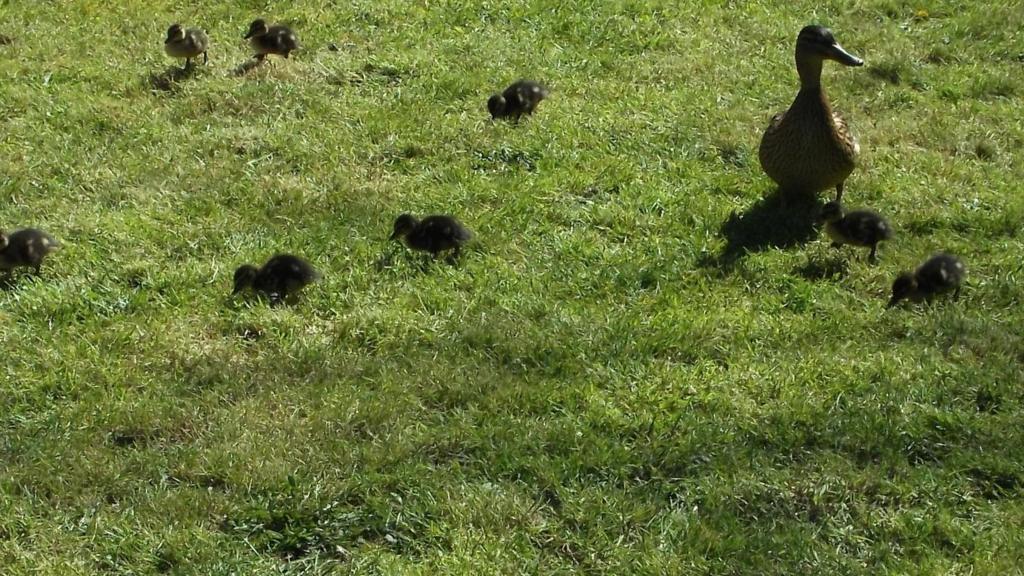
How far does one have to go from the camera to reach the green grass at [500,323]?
178 inches

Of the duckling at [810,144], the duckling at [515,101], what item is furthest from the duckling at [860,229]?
the duckling at [515,101]

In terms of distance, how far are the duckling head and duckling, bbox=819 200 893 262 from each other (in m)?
2.39

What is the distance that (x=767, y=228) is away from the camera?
21.9ft

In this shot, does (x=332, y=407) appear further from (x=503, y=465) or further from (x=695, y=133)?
(x=695, y=133)

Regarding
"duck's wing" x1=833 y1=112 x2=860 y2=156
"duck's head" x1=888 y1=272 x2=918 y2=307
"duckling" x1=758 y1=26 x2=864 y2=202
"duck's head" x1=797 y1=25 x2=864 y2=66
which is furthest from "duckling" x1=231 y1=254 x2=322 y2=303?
"duck's head" x1=797 y1=25 x2=864 y2=66

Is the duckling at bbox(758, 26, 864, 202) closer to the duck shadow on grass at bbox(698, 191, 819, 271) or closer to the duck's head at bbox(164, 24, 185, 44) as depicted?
the duck shadow on grass at bbox(698, 191, 819, 271)

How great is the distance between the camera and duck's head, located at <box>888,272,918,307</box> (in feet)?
19.2

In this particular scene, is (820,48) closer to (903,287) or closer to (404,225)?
(903,287)

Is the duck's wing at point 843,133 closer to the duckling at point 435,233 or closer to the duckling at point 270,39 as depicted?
the duckling at point 435,233

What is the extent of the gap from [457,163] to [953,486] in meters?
3.68

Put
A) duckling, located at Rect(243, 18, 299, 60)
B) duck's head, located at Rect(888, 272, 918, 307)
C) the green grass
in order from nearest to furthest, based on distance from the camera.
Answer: the green grass
duck's head, located at Rect(888, 272, 918, 307)
duckling, located at Rect(243, 18, 299, 60)

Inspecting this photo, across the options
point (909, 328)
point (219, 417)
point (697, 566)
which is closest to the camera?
point (697, 566)

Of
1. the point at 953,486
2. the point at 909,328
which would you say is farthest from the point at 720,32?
the point at 953,486

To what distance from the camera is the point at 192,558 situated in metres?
4.34
